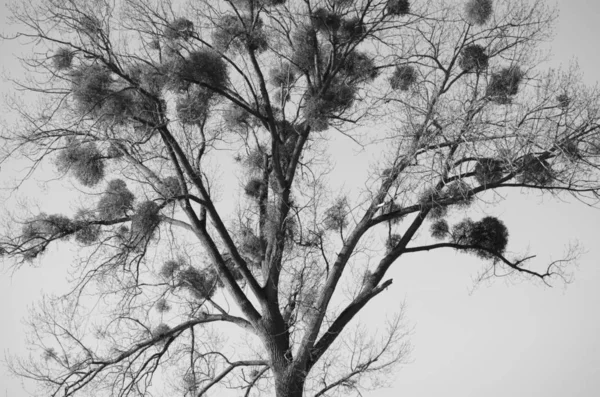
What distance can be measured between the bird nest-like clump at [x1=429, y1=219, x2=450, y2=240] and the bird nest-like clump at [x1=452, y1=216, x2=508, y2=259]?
0.18 m

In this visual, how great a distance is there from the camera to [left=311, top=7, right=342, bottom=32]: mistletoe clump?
7.09 meters

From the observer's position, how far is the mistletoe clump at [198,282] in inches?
292

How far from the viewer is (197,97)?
281 inches

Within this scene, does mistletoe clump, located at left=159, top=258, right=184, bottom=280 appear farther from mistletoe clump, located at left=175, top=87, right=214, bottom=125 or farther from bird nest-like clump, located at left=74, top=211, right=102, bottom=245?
mistletoe clump, located at left=175, top=87, right=214, bottom=125

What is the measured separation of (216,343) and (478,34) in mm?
4477

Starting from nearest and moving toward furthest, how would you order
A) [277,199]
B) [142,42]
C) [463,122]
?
[463,122] → [142,42] → [277,199]

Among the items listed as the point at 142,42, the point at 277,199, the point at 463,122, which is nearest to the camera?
the point at 463,122

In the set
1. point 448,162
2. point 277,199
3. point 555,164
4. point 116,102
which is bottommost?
point 555,164

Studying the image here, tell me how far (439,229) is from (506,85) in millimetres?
1781

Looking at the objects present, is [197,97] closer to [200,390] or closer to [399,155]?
[399,155]

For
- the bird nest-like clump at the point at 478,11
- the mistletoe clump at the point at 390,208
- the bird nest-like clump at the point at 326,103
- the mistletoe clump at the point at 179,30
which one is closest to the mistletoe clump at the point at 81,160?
the mistletoe clump at the point at 179,30

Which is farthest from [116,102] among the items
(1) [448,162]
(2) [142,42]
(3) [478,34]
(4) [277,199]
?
(3) [478,34]

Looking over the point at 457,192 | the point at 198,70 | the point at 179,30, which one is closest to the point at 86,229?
the point at 198,70

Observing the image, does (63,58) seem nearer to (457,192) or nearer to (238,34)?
(238,34)
